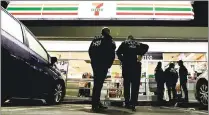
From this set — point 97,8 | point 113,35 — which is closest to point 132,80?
point 97,8

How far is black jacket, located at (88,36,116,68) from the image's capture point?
5707 millimetres

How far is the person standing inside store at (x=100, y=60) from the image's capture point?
5672 mm

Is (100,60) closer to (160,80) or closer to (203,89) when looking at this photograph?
(203,89)

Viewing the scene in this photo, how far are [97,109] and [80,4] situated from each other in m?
6.34

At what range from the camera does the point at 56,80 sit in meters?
7.48

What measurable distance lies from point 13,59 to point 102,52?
1877mm

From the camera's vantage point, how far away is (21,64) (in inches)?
191

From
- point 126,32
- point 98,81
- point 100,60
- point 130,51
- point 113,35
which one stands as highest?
point 126,32

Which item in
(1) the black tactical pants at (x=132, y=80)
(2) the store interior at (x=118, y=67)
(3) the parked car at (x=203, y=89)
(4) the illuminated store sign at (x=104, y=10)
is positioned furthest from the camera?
(2) the store interior at (x=118, y=67)

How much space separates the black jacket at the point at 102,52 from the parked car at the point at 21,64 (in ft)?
3.92

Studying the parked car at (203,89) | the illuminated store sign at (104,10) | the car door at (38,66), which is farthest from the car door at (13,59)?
the illuminated store sign at (104,10)

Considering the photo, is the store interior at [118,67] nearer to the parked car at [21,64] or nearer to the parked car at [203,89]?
the parked car at [203,89]

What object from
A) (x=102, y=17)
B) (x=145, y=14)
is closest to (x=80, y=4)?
(x=102, y=17)

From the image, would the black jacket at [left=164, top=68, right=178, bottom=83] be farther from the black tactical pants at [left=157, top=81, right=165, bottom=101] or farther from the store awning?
the store awning
